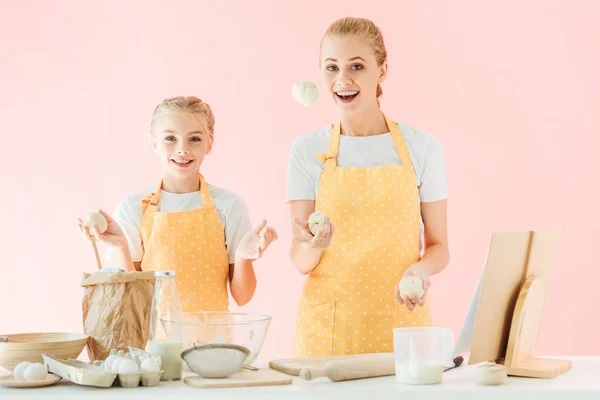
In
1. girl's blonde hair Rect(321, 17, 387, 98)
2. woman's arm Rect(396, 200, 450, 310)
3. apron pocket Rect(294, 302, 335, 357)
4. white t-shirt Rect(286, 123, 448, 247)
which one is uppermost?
girl's blonde hair Rect(321, 17, 387, 98)

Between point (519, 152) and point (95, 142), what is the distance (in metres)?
2.12

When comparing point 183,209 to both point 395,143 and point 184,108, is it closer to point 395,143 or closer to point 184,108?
point 184,108

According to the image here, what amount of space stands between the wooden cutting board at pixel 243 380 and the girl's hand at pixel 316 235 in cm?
45

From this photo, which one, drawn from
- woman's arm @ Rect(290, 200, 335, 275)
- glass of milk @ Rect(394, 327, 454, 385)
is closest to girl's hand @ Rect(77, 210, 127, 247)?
woman's arm @ Rect(290, 200, 335, 275)

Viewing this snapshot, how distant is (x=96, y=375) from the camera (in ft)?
4.96

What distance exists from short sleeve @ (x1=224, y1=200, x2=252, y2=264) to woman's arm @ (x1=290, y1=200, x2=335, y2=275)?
23 cm

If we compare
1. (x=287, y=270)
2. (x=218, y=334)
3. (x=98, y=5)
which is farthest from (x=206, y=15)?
(x=218, y=334)

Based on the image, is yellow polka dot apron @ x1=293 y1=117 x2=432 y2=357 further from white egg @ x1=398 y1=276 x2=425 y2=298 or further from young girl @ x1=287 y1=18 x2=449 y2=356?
white egg @ x1=398 y1=276 x2=425 y2=298

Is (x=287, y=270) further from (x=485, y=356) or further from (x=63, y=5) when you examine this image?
(x=485, y=356)

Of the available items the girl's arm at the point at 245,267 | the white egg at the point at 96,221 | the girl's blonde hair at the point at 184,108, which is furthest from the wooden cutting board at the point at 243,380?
the girl's blonde hair at the point at 184,108

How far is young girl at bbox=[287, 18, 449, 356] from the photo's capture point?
90.0 inches

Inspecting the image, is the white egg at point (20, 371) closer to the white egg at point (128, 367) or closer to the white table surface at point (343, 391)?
the white table surface at point (343, 391)

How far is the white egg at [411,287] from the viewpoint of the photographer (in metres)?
1.88

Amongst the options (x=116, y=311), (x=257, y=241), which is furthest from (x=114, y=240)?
(x=116, y=311)
